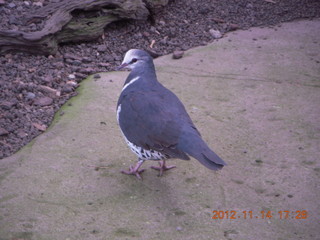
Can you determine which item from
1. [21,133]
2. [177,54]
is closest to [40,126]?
[21,133]

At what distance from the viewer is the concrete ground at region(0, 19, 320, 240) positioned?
2.96 metres

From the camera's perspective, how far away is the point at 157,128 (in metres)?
3.23

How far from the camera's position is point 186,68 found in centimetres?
529

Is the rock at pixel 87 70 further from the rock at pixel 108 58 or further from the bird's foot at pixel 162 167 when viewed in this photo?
the bird's foot at pixel 162 167

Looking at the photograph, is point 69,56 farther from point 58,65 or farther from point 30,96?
point 30,96

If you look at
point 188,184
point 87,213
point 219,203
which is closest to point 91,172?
point 87,213

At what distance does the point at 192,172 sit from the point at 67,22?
2.63 meters

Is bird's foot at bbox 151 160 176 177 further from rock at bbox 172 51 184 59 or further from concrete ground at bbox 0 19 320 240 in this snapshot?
rock at bbox 172 51 184 59

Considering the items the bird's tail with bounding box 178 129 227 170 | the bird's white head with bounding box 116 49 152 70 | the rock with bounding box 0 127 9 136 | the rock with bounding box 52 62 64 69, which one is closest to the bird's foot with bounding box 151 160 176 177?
the bird's tail with bounding box 178 129 227 170

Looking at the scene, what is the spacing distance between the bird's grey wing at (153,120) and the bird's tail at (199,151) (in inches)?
1.8

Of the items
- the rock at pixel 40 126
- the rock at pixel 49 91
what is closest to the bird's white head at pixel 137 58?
the rock at pixel 40 126

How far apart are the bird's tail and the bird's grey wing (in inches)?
1.8
